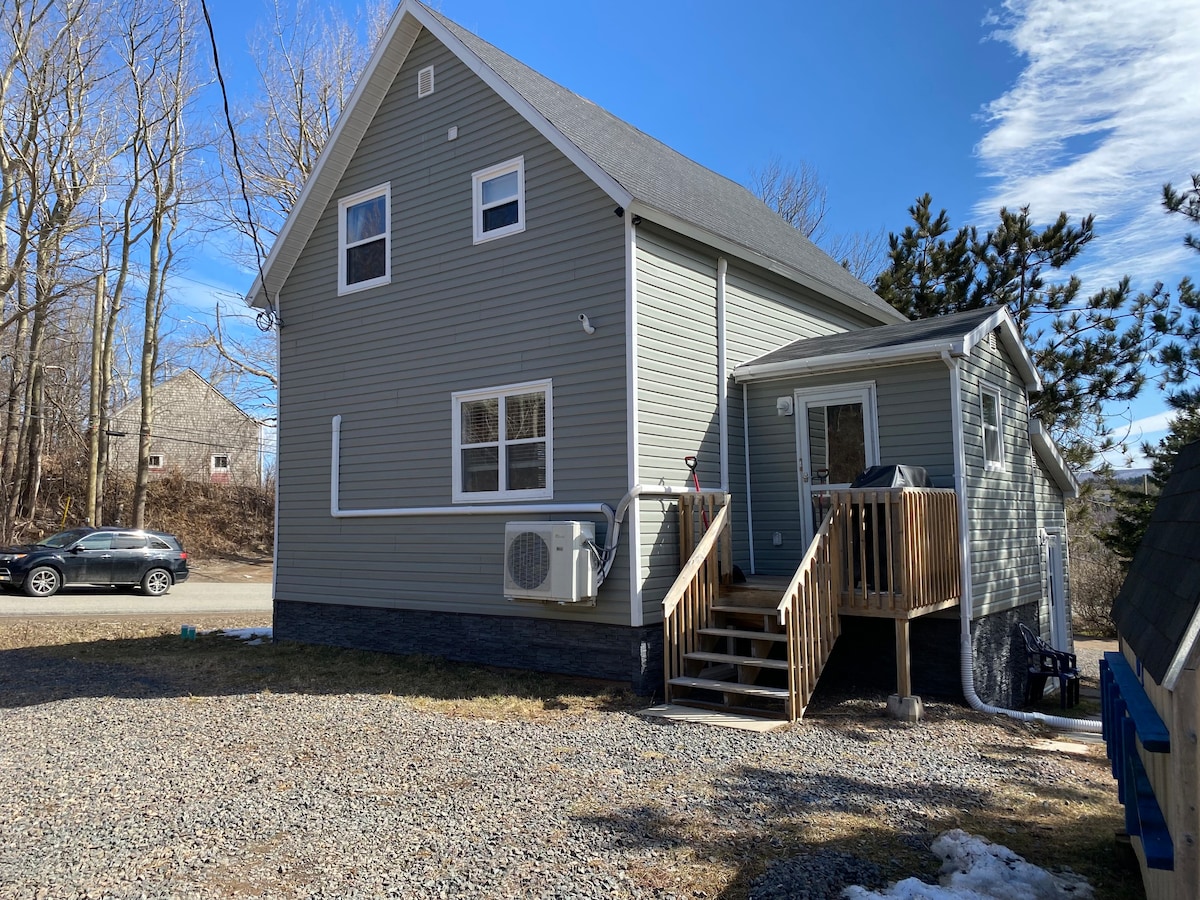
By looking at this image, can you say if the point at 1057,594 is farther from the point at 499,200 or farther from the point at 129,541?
the point at 129,541

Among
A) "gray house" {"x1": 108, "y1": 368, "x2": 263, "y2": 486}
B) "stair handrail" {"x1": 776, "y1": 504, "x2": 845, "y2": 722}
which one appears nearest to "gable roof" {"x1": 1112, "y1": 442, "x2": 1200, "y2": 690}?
"stair handrail" {"x1": 776, "y1": 504, "x2": 845, "y2": 722}

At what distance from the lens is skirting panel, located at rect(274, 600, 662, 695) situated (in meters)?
8.11

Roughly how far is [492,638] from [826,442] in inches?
171

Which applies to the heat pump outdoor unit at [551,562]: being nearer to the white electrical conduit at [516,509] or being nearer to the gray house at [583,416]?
the gray house at [583,416]

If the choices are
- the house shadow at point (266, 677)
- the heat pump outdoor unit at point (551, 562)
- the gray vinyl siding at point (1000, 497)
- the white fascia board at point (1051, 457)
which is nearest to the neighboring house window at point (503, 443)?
the heat pump outdoor unit at point (551, 562)

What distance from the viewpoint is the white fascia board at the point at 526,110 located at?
8.24 m

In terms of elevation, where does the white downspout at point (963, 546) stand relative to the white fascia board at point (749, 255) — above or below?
below

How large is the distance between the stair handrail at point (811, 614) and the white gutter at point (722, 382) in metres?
1.90

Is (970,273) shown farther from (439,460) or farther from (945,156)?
(439,460)

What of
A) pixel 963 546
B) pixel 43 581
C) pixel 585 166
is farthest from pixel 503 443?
pixel 43 581

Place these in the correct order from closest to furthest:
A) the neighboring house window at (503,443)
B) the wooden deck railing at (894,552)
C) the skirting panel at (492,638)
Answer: the wooden deck railing at (894,552) → the skirting panel at (492,638) → the neighboring house window at (503,443)

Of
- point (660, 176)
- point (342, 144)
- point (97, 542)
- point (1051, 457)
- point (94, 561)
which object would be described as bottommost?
point (94, 561)

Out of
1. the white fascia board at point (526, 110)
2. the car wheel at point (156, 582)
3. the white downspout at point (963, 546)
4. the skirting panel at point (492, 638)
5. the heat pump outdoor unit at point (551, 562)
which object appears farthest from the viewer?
the car wheel at point (156, 582)

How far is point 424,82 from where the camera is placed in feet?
34.0
